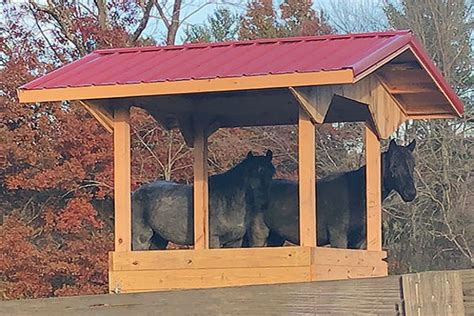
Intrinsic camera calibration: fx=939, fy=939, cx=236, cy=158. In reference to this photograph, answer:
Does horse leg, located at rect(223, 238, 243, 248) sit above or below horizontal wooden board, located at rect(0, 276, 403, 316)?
above

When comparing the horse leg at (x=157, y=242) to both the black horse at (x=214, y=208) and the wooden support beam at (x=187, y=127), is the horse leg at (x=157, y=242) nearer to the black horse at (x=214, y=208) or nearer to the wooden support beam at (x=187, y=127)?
the black horse at (x=214, y=208)

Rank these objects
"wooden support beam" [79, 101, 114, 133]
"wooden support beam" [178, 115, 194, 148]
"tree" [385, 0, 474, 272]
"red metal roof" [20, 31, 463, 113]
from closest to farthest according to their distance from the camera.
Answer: "red metal roof" [20, 31, 463, 113]
"wooden support beam" [79, 101, 114, 133]
"wooden support beam" [178, 115, 194, 148]
"tree" [385, 0, 474, 272]

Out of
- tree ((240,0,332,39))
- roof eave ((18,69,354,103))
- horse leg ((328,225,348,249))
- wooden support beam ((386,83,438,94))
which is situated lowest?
horse leg ((328,225,348,249))

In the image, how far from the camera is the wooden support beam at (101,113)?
607 centimetres

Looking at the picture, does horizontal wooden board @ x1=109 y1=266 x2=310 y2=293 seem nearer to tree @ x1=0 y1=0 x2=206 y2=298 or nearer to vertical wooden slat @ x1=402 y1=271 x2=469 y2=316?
vertical wooden slat @ x1=402 y1=271 x2=469 y2=316

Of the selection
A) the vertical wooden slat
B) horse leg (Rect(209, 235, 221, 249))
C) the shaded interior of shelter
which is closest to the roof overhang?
the shaded interior of shelter

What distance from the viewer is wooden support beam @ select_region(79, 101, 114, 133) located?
6068mm

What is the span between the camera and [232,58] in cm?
586

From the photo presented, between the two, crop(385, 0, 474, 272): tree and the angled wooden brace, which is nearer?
the angled wooden brace

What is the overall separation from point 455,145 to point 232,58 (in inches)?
559

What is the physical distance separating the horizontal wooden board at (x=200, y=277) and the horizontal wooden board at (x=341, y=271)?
0.44 feet

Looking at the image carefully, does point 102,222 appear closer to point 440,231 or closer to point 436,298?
point 440,231

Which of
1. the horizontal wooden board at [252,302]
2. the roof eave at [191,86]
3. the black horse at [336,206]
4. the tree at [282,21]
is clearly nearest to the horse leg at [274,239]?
the black horse at [336,206]

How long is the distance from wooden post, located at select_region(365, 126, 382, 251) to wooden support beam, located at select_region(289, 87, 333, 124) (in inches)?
54.3
